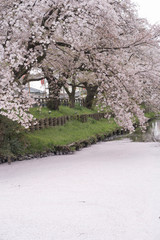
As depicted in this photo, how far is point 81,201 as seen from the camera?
6.06 m

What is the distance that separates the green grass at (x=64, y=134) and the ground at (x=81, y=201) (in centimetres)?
273

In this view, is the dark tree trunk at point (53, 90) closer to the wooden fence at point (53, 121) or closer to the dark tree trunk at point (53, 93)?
the dark tree trunk at point (53, 93)

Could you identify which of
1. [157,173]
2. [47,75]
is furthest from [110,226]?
[47,75]

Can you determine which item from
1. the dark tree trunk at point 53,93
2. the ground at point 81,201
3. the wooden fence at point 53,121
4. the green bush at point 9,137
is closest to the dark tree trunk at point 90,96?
the wooden fence at point 53,121

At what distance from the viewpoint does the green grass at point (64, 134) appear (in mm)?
13383

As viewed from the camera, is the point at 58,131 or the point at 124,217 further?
the point at 58,131

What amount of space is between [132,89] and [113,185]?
5.45 metres

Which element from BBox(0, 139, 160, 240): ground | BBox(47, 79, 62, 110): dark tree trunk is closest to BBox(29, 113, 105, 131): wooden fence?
BBox(47, 79, 62, 110): dark tree trunk

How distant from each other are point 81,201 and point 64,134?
1033 centimetres

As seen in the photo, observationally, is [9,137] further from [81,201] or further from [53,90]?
[53,90]

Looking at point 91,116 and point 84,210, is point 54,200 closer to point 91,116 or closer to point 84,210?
point 84,210

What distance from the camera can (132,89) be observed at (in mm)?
11891

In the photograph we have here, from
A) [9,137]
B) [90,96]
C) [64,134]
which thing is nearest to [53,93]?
[64,134]

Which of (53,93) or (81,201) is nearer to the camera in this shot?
(81,201)
